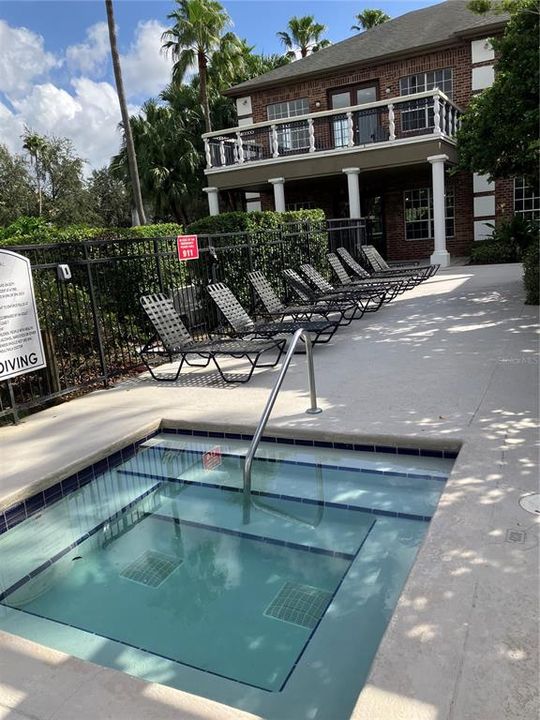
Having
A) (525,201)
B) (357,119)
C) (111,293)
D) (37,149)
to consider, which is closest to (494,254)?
(525,201)

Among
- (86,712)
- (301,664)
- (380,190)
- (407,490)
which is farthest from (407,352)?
(380,190)

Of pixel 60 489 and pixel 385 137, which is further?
pixel 385 137

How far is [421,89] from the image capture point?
2006 cm

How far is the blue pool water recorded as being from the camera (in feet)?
8.00

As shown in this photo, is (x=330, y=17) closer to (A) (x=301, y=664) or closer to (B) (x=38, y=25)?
(B) (x=38, y=25)

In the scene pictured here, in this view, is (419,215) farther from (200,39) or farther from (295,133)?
(200,39)

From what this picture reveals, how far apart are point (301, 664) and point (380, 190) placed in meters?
21.0

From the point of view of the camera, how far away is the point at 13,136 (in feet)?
111

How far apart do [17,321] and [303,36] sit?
104 feet

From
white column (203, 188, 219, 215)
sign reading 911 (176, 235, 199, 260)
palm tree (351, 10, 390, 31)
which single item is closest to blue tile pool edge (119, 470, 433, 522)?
sign reading 911 (176, 235, 199, 260)

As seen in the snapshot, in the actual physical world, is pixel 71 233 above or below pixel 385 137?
below

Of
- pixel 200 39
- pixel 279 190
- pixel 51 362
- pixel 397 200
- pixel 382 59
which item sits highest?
pixel 200 39

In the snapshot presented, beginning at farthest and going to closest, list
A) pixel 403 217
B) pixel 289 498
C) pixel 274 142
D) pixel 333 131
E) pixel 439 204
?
pixel 403 217 < pixel 333 131 < pixel 274 142 < pixel 439 204 < pixel 289 498

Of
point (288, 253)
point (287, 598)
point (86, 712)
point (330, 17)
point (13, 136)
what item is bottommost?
point (287, 598)
